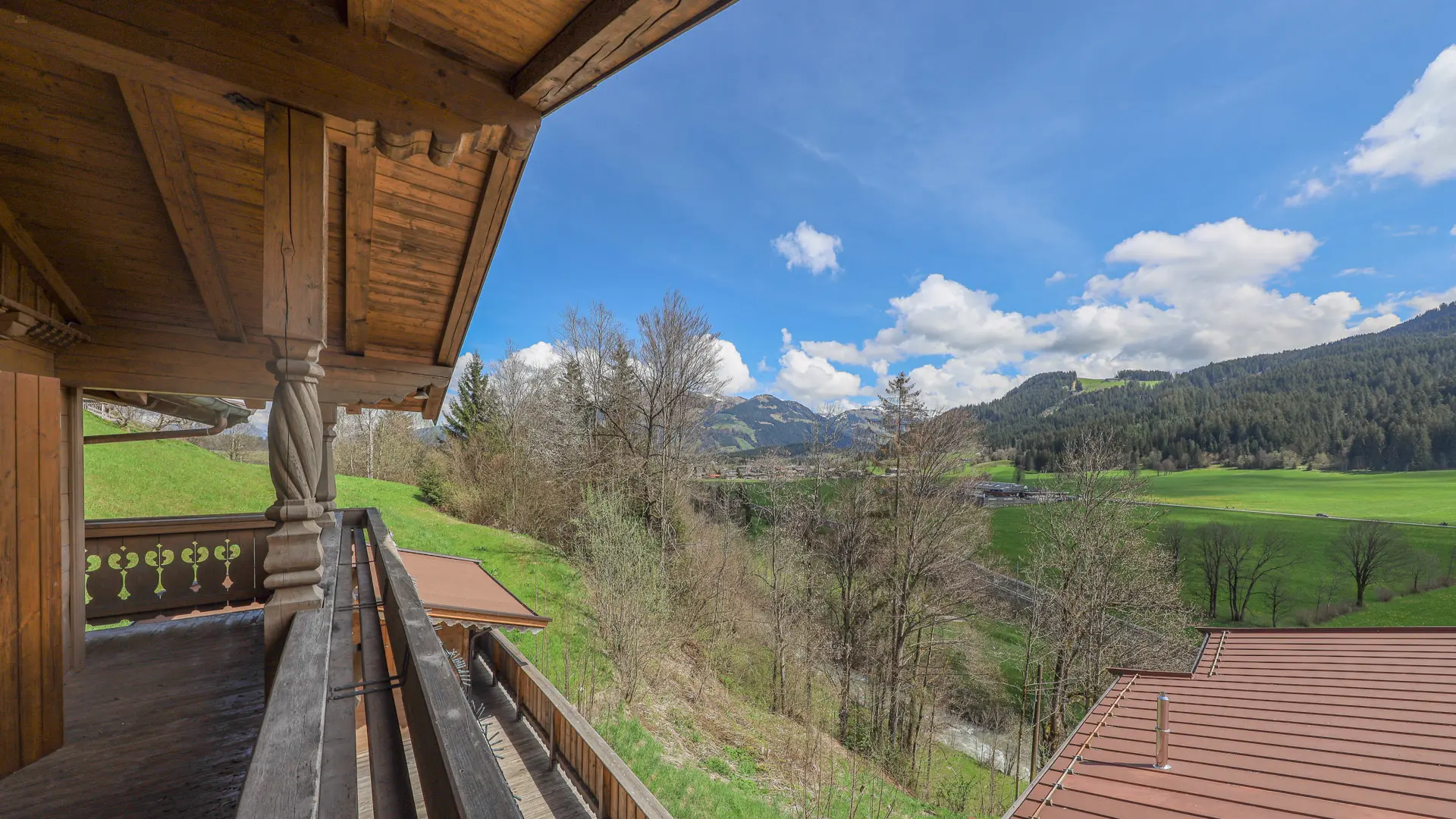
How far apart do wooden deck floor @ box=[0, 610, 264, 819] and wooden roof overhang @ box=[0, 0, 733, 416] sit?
2619 millimetres

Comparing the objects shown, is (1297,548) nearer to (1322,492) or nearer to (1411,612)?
(1411,612)

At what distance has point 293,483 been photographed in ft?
7.59

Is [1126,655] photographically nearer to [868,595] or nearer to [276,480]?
[868,595]

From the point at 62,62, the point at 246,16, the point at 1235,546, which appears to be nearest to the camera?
the point at 246,16

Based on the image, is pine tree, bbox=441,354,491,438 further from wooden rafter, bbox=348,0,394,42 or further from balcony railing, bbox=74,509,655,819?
wooden rafter, bbox=348,0,394,42

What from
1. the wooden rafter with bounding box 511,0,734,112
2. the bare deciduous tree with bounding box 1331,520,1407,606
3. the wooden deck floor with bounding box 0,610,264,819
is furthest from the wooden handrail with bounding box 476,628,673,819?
the bare deciduous tree with bounding box 1331,520,1407,606

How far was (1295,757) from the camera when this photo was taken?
17.2ft

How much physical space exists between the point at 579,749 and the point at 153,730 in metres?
4.22

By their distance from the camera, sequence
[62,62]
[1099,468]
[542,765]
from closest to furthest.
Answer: [62,62]
[542,765]
[1099,468]

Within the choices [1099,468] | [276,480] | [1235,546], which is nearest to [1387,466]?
[1235,546]

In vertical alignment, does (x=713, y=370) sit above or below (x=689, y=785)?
above

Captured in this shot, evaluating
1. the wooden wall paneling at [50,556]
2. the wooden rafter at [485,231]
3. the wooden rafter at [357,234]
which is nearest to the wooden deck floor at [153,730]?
the wooden wall paneling at [50,556]

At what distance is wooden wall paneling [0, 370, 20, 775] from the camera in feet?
6.64

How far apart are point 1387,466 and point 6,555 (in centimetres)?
7551
